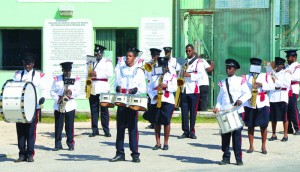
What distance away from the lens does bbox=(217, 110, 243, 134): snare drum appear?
1438cm

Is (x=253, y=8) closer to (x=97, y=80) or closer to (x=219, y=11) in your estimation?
(x=219, y=11)

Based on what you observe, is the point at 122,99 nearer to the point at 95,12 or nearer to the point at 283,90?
the point at 283,90

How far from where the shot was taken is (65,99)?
54.9ft

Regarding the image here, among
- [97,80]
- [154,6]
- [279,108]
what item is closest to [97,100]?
[97,80]

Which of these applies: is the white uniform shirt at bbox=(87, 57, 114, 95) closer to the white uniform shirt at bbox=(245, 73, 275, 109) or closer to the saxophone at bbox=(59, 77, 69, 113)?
the saxophone at bbox=(59, 77, 69, 113)

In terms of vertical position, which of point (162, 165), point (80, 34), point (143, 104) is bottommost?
point (162, 165)

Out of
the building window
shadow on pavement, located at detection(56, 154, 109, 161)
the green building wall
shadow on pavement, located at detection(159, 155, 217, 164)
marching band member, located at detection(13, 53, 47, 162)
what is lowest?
shadow on pavement, located at detection(159, 155, 217, 164)

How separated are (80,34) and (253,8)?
16.6ft

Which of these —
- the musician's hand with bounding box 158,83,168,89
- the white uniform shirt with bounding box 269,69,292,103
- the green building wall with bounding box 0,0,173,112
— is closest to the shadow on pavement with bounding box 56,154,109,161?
the musician's hand with bounding box 158,83,168,89

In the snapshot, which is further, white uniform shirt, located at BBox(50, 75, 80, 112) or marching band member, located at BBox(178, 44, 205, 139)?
marching band member, located at BBox(178, 44, 205, 139)

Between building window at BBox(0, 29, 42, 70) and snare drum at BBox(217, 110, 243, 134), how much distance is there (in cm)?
1104

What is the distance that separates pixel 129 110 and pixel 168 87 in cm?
188

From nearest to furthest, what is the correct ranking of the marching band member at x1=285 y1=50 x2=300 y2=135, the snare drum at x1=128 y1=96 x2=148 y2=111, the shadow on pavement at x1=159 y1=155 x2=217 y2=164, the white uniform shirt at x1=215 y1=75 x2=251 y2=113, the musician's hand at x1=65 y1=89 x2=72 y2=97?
the snare drum at x1=128 y1=96 x2=148 y2=111, the white uniform shirt at x1=215 y1=75 x2=251 y2=113, the shadow on pavement at x1=159 y1=155 x2=217 y2=164, the musician's hand at x1=65 y1=89 x2=72 y2=97, the marching band member at x1=285 y1=50 x2=300 y2=135

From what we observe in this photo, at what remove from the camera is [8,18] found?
2431 centimetres
